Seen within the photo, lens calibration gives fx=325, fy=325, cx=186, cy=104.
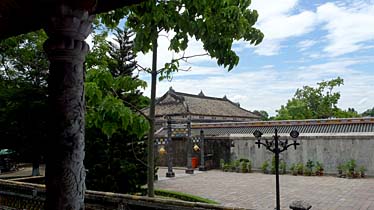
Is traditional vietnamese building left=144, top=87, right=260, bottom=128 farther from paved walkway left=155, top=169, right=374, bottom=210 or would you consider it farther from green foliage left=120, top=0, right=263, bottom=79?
green foliage left=120, top=0, right=263, bottom=79

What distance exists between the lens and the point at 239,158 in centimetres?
1588

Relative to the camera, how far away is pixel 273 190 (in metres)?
9.88

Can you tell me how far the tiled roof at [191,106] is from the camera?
858 inches

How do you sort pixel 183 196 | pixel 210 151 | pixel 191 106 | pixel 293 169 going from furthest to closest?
1. pixel 191 106
2. pixel 210 151
3. pixel 293 169
4. pixel 183 196

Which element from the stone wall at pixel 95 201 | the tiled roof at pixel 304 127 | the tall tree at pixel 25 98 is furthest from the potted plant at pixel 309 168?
the stone wall at pixel 95 201

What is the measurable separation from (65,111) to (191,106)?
817 inches

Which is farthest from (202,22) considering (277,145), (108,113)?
(277,145)

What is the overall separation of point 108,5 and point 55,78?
20.3 inches

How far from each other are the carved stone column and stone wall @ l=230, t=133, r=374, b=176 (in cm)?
1375

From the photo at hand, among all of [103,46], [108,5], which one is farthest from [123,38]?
[108,5]

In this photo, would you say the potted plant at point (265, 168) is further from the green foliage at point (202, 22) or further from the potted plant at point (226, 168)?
the green foliage at point (202, 22)

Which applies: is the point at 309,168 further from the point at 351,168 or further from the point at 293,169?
the point at 351,168

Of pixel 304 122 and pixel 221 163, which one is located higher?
pixel 304 122

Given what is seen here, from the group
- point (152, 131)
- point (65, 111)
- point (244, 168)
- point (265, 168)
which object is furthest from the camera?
point (244, 168)
